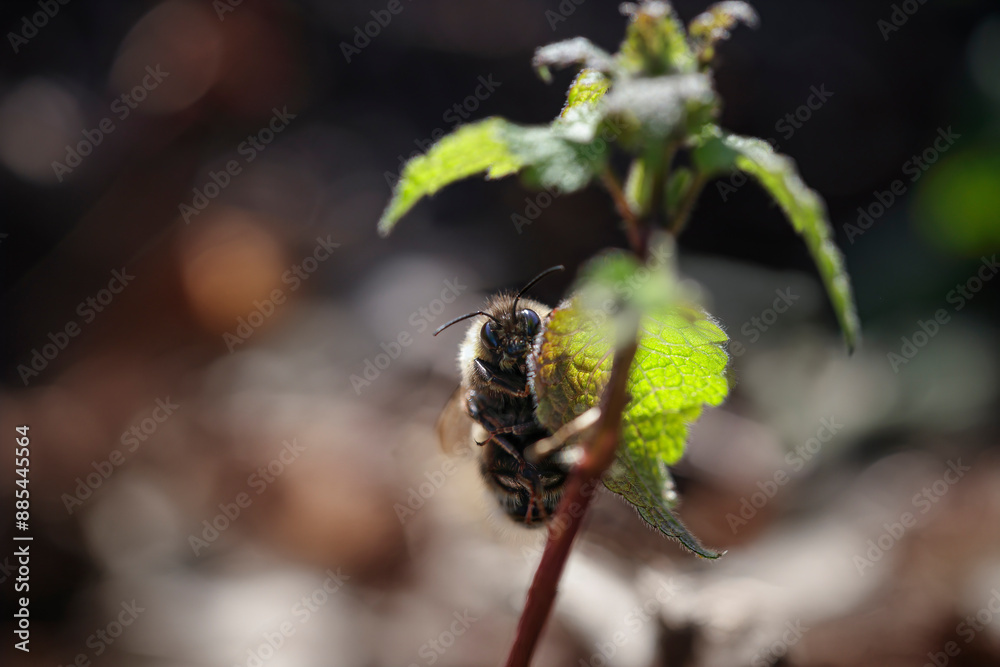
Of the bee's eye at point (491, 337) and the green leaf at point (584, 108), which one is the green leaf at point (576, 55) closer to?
the green leaf at point (584, 108)

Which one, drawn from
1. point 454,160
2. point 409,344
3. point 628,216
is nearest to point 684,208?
point 628,216

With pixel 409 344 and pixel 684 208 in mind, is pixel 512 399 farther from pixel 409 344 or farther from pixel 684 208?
pixel 409 344

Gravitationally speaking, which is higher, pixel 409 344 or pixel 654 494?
pixel 654 494

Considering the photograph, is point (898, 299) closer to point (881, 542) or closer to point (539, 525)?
point (881, 542)

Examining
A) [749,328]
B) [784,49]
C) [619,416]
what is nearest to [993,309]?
[749,328]

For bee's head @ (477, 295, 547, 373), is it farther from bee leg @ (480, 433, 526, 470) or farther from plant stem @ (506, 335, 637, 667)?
plant stem @ (506, 335, 637, 667)

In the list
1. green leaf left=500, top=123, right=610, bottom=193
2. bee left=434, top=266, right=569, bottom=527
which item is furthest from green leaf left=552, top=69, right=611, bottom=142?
bee left=434, top=266, right=569, bottom=527

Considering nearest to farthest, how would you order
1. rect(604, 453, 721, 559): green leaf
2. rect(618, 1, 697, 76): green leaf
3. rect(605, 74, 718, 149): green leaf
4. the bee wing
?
rect(605, 74, 718, 149): green leaf, rect(618, 1, 697, 76): green leaf, rect(604, 453, 721, 559): green leaf, the bee wing
